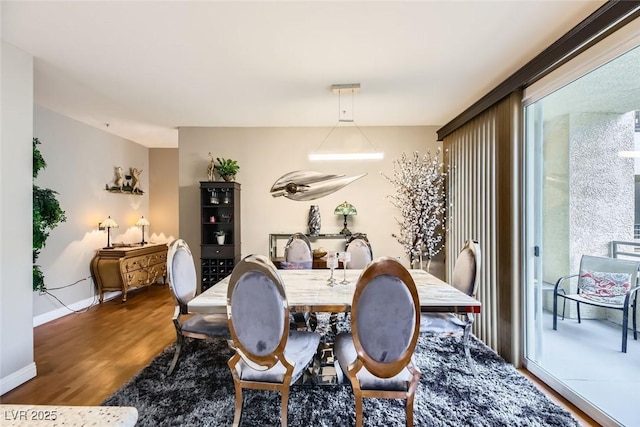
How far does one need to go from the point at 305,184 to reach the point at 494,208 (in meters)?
1.86

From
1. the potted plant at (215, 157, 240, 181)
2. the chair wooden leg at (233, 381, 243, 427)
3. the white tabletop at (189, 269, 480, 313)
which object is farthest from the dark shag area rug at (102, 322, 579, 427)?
the potted plant at (215, 157, 240, 181)

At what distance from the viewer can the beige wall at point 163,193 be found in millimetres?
5738

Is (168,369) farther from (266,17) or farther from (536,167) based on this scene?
(536,167)

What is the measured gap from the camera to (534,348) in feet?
8.56

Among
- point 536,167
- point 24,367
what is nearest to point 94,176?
point 24,367

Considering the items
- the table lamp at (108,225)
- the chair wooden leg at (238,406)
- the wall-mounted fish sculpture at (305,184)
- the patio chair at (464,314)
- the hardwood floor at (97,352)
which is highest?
the wall-mounted fish sculpture at (305,184)

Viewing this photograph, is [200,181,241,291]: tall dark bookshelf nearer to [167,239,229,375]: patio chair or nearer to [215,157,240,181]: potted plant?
[215,157,240,181]: potted plant

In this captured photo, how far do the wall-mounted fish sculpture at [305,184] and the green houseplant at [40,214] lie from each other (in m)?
2.12

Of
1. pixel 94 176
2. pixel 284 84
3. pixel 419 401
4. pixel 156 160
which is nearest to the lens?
pixel 419 401

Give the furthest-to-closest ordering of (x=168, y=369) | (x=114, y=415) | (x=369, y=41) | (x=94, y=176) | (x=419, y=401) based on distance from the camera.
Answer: (x=94, y=176) < (x=168, y=369) < (x=369, y=41) < (x=419, y=401) < (x=114, y=415)

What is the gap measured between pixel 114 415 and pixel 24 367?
274 cm

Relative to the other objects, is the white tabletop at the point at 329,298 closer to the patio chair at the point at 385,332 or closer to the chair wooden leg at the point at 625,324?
the patio chair at the point at 385,332

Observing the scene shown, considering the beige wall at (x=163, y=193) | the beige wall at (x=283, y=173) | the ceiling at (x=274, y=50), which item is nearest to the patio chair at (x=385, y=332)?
the ceiling at (x=274, y=50)

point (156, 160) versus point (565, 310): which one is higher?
point (156, 160)
